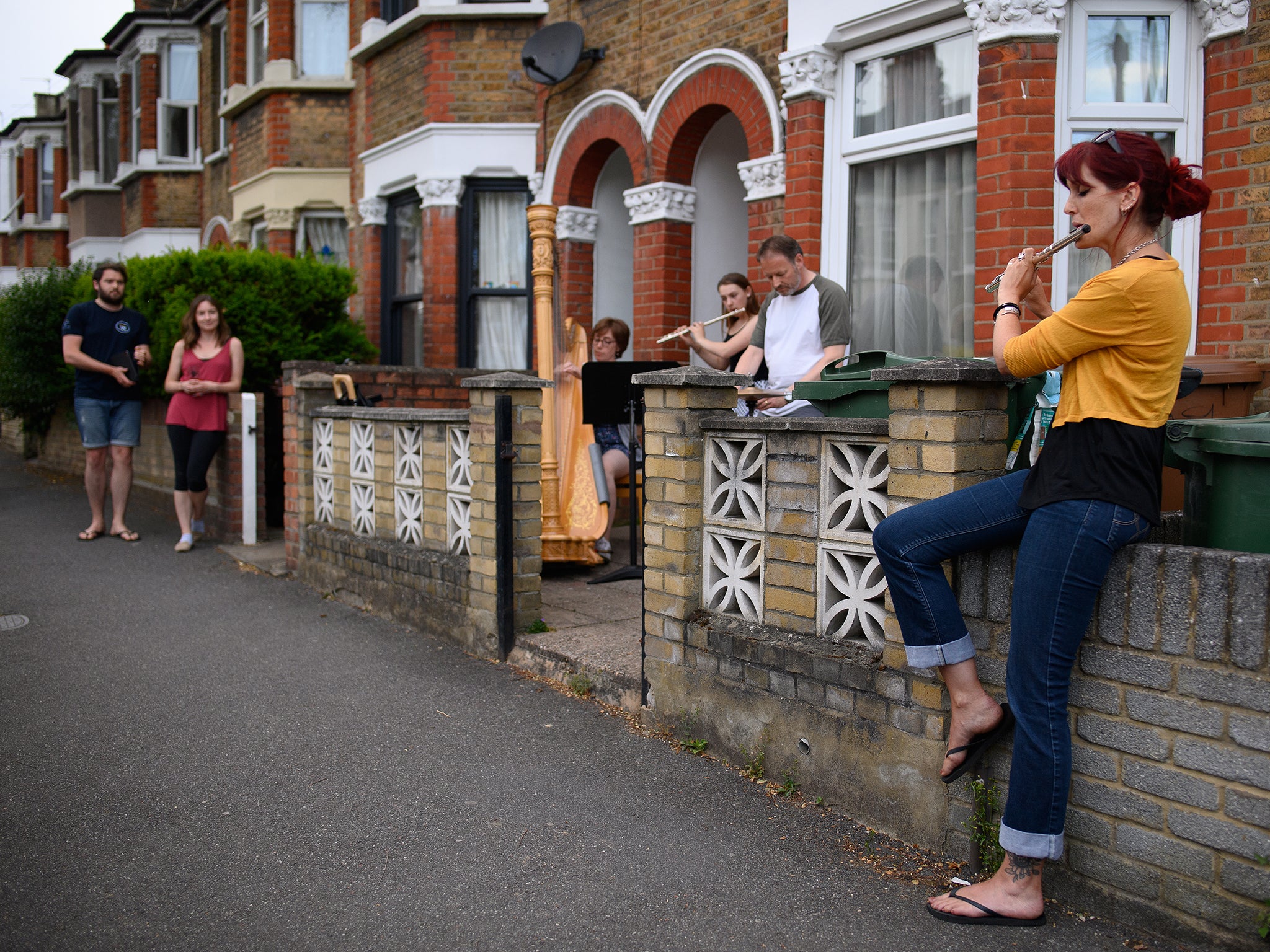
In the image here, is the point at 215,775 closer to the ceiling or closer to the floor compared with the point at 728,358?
closer to the floor

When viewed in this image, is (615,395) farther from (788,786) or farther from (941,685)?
(941,685)

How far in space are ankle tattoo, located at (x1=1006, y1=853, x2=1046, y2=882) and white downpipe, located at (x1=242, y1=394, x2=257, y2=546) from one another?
7309 mm

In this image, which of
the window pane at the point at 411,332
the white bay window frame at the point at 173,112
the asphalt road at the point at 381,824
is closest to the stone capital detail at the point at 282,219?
the window pane at the point at 411,332

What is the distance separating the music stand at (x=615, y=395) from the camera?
677 centimetres

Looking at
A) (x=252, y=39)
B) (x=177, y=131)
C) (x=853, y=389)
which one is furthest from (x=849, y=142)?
(x=177, y=131)

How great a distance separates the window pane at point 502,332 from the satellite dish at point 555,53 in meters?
2.36

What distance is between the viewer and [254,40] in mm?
15484

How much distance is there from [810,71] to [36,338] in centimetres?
1023

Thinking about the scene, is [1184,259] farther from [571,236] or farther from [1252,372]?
[571,236]

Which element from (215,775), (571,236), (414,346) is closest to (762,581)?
(215,775)

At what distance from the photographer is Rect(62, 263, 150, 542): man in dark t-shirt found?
353 inches

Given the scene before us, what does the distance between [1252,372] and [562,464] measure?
412cm

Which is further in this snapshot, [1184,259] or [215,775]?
[1184,259]

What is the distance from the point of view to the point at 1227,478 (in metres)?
2.89
